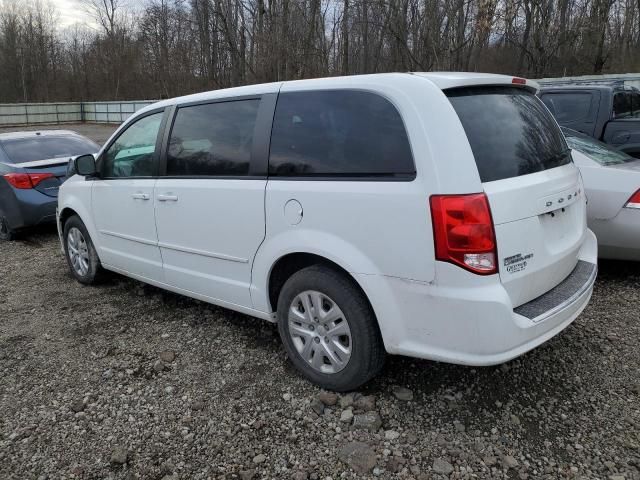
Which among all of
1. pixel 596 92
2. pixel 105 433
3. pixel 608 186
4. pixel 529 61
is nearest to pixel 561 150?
pixel 608 186

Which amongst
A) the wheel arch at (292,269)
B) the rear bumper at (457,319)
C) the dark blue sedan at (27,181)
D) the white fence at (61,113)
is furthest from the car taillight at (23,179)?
the white fence at (61,113)

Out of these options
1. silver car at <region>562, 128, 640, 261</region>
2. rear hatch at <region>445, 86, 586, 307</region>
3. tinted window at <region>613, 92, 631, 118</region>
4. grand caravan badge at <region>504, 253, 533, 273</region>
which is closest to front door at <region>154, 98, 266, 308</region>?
rear hatch at <region>445, 86, 586, 307</region>

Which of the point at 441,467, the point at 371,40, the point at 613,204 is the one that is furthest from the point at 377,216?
the point at 371,40

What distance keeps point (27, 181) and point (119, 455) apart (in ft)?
17.3

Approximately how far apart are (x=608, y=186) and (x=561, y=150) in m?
1.46

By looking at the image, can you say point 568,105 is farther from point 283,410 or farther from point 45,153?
point 45,153

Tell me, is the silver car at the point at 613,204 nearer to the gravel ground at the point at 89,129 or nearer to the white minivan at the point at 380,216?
the white minivan at the point at 380,216

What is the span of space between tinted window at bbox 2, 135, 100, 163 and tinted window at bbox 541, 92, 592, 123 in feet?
21.3

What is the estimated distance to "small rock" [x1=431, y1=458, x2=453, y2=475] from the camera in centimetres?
249

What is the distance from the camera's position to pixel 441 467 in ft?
8.28

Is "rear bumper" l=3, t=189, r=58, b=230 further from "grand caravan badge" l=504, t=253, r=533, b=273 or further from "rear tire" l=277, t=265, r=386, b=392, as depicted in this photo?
"grand caravan badge" l=504, t=253, r=533, b=273

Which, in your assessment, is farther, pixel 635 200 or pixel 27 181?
pixel 27 181

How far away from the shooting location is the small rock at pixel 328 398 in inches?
120

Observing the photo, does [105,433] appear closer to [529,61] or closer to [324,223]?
[324,223]
